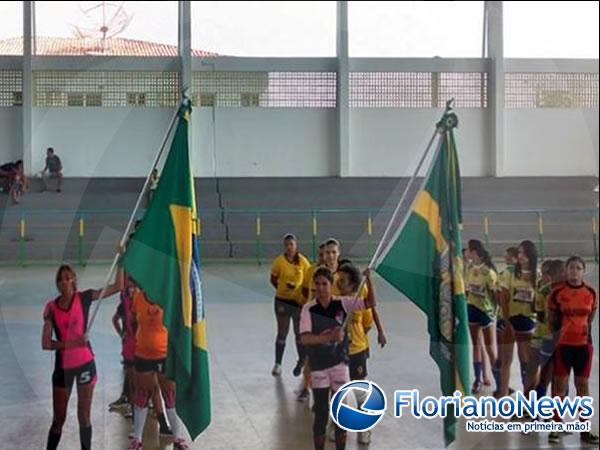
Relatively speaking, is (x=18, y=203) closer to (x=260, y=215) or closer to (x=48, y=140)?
(x=48, y=140)

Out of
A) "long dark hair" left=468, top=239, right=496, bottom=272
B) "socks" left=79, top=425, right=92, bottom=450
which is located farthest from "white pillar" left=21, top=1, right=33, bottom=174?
"long dark hair" left=468, top=239, right=496, bottom=272

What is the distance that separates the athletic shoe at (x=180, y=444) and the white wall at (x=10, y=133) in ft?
5.34

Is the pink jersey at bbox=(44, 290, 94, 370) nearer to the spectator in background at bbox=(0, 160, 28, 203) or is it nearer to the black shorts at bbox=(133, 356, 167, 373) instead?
the black shorts at bbox=(133, 356, 167, 373)

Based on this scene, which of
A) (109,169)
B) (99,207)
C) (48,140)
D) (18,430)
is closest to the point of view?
(18,430)

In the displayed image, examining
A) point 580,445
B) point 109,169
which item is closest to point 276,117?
point 109,169

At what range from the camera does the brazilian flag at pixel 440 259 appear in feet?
9.12

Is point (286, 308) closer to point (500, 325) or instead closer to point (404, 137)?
point (500, 325)

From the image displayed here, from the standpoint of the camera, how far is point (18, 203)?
397 centimetres

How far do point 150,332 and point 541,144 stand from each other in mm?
3682

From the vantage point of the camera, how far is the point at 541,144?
18.1ft

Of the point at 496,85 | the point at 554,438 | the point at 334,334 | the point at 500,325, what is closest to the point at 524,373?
the point at 500,325

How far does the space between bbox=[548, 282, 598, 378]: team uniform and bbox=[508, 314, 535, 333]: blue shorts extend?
0.33 m

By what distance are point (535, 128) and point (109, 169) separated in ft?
10.4

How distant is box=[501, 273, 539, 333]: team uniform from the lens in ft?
10.7
